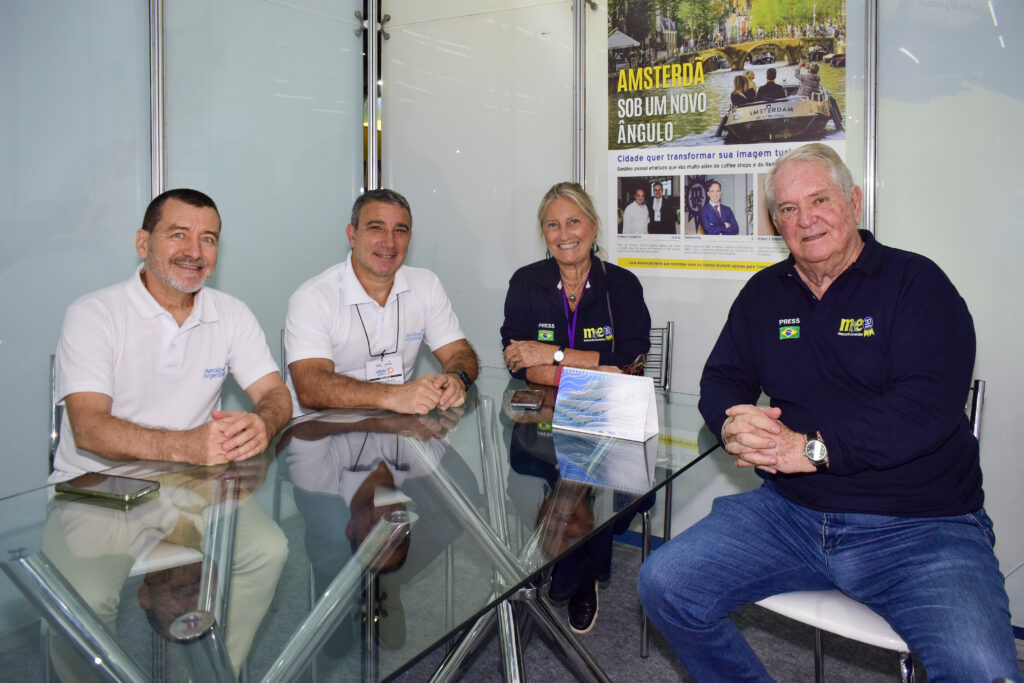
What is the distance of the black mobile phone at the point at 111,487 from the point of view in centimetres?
156

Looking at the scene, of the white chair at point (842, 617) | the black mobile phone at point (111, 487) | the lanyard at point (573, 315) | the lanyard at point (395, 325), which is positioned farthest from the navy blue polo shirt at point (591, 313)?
the black mobile phone at point (111, 487)

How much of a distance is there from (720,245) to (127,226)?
2589 mm

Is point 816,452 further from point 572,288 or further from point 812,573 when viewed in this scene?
point 572,288

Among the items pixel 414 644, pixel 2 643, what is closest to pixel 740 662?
pixel 414 644

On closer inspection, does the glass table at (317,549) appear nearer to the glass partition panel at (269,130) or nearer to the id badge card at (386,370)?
the id badge card at (386,370)

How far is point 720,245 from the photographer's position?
11.2 ft

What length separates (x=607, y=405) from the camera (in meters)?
2.11

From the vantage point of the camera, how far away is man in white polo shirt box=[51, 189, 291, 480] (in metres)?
2.05

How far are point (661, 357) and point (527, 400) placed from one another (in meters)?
1.05

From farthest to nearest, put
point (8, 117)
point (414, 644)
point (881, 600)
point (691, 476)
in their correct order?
1. point (691, 476)
2. point (8, 117)
3. point (881, 600)
4. point (414, 644)

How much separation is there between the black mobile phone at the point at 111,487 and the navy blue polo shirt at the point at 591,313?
1592 millimetres

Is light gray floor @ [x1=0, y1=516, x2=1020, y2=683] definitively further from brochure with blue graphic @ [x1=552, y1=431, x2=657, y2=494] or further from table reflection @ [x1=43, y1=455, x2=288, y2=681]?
table reflection @ [x1=43, y1=455, x2=288, y2=681]

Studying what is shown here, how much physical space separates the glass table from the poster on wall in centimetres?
159

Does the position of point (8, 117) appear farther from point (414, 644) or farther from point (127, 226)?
point (414, 644)
